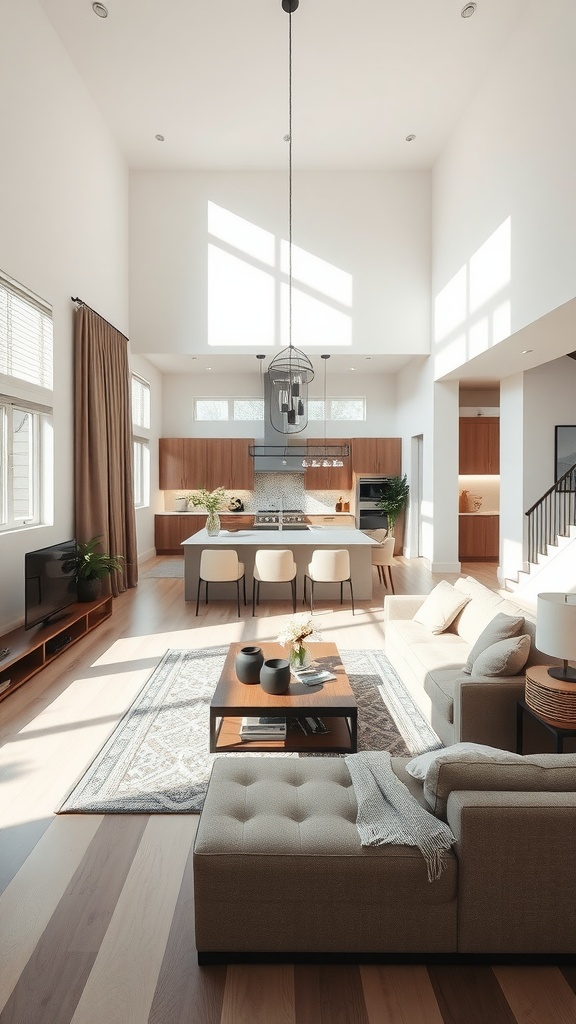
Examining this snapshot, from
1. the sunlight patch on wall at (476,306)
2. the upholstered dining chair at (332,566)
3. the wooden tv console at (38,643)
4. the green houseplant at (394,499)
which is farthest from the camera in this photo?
the green houseplant at (394,499)

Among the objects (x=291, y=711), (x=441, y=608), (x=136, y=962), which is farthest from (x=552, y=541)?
(x=136, y=962)

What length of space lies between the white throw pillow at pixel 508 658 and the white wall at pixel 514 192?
3.31m

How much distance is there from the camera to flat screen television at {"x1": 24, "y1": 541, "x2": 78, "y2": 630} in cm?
470

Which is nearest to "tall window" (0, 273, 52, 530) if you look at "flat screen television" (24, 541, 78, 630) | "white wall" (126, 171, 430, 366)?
"flat screen television" (24, 541, 78, 630)

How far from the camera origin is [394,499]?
10.9 metres

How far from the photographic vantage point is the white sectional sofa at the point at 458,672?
9.41ft

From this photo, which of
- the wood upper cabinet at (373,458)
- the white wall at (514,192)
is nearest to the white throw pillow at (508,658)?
the white wall at (514,192)

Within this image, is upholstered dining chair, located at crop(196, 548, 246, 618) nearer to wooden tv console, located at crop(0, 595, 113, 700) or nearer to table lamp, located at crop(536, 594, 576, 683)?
wooden tv console, located at crop(0, 595, 113, 700)

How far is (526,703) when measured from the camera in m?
2.74

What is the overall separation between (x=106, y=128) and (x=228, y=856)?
8785mm

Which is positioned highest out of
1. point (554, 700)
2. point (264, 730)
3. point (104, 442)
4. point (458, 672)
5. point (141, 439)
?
point (141, 439)

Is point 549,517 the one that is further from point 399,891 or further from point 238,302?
point 399,891

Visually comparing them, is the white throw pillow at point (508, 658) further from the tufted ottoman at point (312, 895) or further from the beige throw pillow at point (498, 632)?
the tufted ottoman at point (312, 895)

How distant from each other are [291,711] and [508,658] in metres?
1.11
